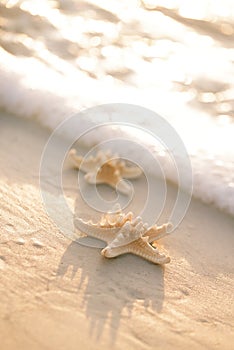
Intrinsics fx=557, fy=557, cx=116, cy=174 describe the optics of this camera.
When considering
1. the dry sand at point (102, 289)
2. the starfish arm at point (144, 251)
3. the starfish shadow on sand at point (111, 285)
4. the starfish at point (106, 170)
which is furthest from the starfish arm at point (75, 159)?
the starfish arm at point (144, 251)

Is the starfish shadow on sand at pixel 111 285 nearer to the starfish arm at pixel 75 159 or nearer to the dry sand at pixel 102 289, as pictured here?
the dry sand at pixel 102 289

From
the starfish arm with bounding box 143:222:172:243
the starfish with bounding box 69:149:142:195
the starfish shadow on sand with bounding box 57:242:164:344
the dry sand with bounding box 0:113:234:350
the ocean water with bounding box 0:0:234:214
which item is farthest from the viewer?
the ocean water with bounding box 0:0:234:214

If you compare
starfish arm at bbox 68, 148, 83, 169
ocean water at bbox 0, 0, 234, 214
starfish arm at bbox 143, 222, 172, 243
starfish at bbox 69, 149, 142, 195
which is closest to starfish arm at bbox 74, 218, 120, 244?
starfish arm at bbox 143, 222, 172, 243

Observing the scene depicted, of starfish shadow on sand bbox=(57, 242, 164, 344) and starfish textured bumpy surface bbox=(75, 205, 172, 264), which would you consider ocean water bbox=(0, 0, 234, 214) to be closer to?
starfish textured bumpy surface bbox=(75, 205, 172, 264)

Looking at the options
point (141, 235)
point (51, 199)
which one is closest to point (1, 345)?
point (141, 235)

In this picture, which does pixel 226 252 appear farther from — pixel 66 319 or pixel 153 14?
pixel 153 14

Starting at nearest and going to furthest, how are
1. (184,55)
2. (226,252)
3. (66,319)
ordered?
(66,319)
(226,252)
(184,55)

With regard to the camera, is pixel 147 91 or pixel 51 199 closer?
pixel 51 199
